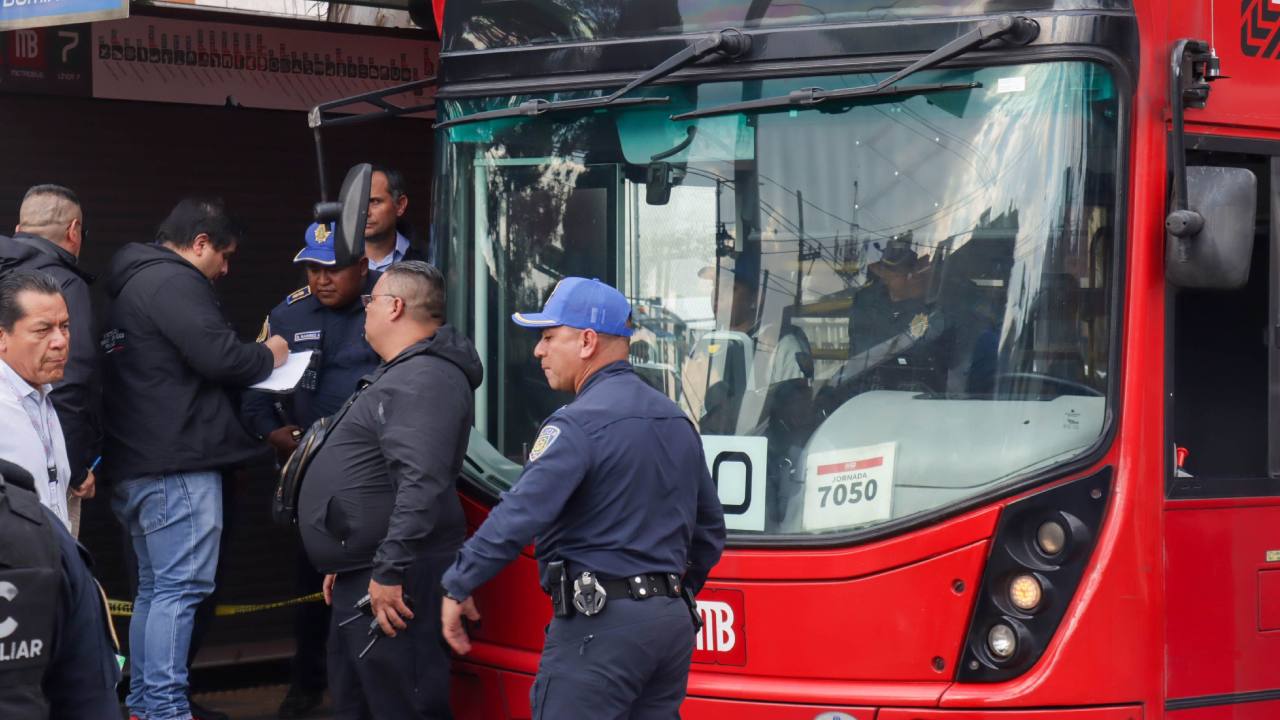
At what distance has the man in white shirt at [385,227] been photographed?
5.89 m

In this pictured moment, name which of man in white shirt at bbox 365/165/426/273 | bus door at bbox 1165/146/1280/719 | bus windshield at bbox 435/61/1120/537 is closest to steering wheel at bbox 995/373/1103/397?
bus windshield at bbox 435/61/1120/537

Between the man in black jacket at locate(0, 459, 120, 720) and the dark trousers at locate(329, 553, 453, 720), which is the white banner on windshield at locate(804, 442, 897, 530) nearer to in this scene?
the dark trousers at locate(329, 553, 453, 720)

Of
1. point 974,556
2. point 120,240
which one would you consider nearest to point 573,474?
point 974,556

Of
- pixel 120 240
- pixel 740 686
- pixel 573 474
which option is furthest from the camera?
pixel 120 240

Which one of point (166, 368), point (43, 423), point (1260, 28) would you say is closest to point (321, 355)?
point (166, 368)

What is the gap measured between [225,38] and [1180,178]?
16.3 ft

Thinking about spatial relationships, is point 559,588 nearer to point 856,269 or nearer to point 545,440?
point 545,440

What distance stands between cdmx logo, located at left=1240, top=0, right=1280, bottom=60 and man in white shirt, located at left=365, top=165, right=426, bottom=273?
10.2 ft

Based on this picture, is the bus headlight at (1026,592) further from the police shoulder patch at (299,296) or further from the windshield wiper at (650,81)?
the police shoulder patch at (299,296)

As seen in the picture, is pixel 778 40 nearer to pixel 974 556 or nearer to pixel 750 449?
pixel 750 449

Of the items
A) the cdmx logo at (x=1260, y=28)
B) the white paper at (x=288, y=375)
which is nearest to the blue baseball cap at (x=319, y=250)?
the white paper at (x=288, y=375)

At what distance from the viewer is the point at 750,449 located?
14.2 ft

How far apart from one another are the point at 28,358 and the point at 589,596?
1.58m

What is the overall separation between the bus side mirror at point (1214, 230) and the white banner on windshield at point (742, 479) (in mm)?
1221
